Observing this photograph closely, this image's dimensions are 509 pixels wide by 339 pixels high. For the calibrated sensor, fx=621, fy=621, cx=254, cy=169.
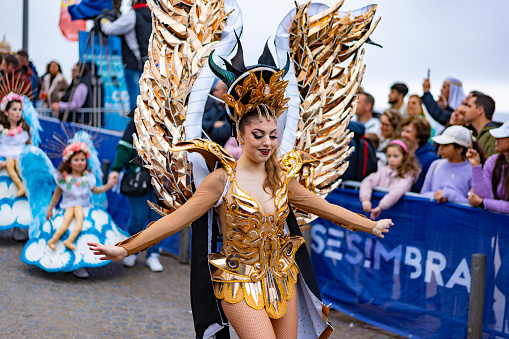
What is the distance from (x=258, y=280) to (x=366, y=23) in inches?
72.3

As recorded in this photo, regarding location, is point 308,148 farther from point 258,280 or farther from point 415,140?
point 415,140

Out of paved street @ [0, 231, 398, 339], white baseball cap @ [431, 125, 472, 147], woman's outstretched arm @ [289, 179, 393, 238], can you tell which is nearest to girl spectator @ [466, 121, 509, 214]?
white baseball cap @ [431, 125, 472, 147]

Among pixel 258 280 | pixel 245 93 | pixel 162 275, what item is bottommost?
pixel 162 275

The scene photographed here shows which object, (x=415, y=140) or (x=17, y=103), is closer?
(x=415, y=140)

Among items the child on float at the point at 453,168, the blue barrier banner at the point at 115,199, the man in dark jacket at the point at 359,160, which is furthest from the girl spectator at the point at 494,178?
the blue barrier banner at the point at 115,199

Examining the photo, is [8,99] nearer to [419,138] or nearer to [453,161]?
[419,138]

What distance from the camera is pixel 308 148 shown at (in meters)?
3.68

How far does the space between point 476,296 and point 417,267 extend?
620 mm

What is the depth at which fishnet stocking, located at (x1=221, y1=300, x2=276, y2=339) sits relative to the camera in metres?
2.91

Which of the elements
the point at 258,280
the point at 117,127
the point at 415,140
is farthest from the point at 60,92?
the point at 258,280

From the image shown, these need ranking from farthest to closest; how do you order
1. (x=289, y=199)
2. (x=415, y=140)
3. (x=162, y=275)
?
(x=162, y=275) → (x=415, y=140) → (x=289, y=199)

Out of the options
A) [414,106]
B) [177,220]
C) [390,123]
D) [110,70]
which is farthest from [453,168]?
[110,70]

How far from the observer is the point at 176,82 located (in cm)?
347

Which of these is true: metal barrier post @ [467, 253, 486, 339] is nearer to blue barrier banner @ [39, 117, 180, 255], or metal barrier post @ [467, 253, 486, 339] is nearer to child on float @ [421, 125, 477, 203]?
child on float @ [421, 125, 477, 203]
